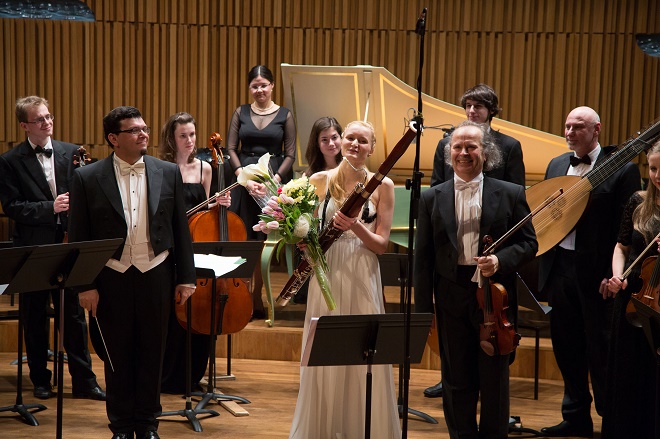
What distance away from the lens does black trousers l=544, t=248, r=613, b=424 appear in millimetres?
4184

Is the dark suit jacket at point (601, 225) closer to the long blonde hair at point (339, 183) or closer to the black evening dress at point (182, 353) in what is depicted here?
the long blonde hair at point (339, 183)

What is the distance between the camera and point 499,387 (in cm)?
345

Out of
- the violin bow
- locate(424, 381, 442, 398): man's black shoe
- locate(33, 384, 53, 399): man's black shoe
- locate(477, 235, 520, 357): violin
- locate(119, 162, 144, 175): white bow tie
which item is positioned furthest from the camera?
locate(424, 381, 442, 398): man's black shoe

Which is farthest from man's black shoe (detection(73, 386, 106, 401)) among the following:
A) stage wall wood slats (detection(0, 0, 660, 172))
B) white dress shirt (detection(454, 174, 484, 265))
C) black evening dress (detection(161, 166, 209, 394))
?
stage wall wood slats (detection(0, 0, 660, 172))

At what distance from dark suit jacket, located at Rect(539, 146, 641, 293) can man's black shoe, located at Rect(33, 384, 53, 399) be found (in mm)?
2966

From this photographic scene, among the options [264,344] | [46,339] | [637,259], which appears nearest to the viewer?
[637,259]

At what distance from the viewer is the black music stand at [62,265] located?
3316 mm

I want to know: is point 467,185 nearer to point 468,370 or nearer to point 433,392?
point 468,370

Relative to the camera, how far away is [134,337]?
3.71 metres

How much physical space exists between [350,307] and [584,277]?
1.26 m

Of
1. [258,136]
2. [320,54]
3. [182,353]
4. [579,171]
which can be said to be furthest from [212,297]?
[320,54]

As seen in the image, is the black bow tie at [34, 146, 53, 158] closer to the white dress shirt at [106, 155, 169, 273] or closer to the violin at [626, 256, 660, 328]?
the white dress shirt at [106, 155, 169, 273]

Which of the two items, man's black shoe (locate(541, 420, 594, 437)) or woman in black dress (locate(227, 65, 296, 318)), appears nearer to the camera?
man's black shoe (locate(541, 420, 594, 437))

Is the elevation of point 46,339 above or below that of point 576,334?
below
